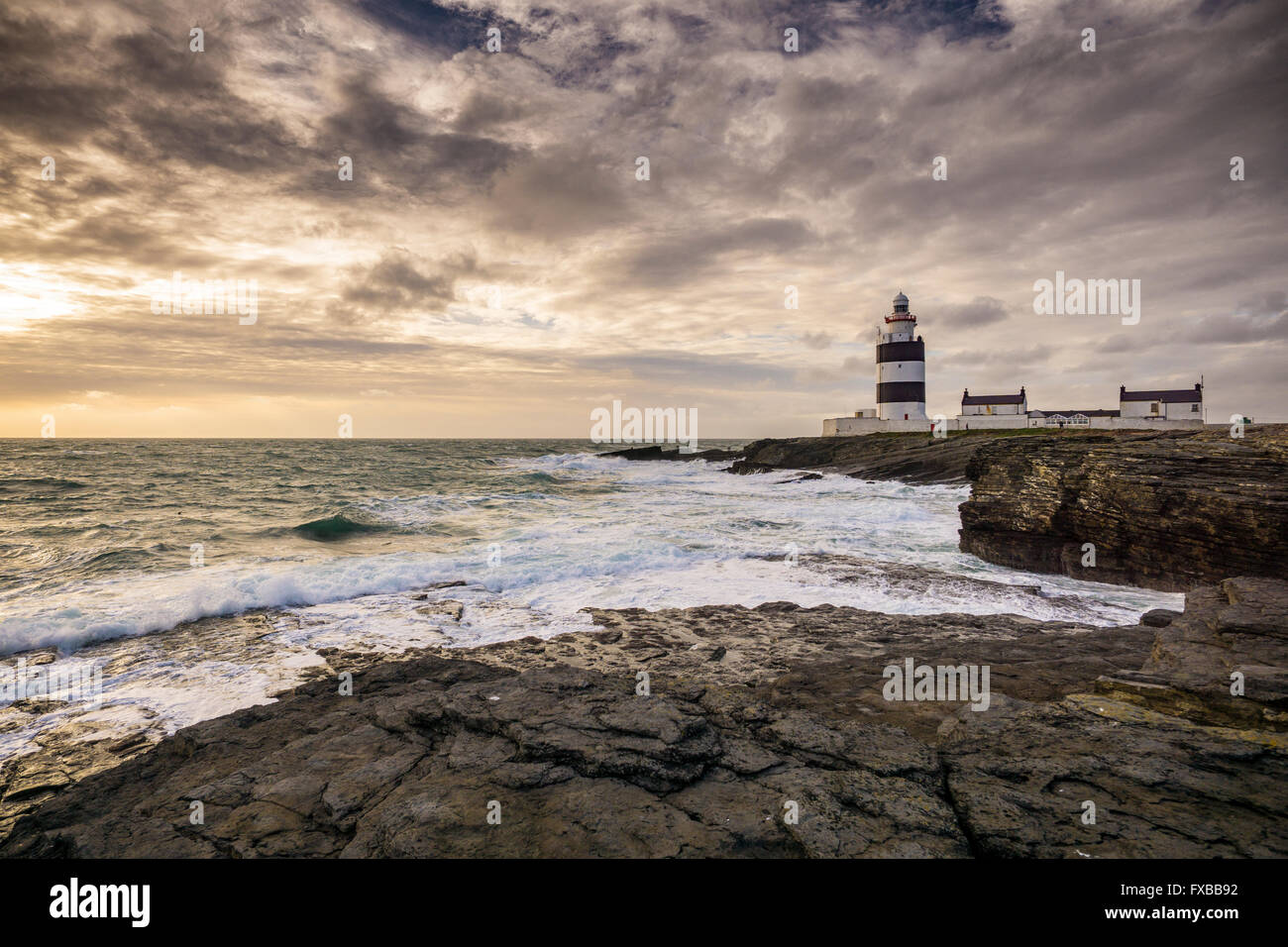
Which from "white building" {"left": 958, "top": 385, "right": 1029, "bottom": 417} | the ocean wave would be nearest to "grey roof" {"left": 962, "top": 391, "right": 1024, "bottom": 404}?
"white building" {"left": 958, "top": 385, "right": 1029, "bottom": 417}

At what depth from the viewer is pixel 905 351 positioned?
169ft

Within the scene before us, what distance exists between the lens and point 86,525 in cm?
1855

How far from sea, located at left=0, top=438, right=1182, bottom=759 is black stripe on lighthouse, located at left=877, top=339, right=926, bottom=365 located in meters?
30.5

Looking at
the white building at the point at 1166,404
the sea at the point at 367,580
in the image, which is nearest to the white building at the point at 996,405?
the white building at the point at 1166,404

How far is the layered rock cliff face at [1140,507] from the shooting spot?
403 inches

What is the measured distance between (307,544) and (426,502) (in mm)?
10916

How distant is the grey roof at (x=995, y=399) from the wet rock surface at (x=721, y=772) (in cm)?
6213

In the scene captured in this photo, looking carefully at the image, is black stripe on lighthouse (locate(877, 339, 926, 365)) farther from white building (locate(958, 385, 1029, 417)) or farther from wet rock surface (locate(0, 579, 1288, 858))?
wet rock surface (locate(0, 579, 1288, 858))

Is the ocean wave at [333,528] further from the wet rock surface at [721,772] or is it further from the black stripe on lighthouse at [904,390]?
the black stripe on lighthouse at [904,390]

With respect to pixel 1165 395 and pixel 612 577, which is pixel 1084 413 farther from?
pixel 612 577

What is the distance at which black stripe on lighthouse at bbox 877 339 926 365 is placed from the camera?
5125cm

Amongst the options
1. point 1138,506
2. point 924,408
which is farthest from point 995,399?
point 1138,506
